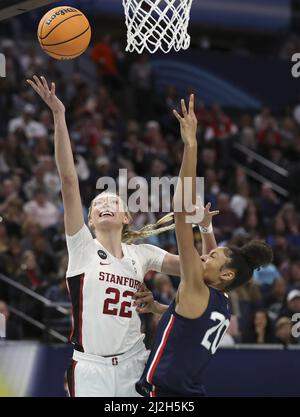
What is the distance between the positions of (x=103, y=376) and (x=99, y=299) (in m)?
0.48

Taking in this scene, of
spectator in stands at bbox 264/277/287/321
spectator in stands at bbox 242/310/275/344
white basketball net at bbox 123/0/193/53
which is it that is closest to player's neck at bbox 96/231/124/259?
white basketball net at bbox 123/0/193/53

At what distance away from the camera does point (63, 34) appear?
21.4ft

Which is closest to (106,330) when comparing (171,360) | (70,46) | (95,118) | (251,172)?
(171,360)

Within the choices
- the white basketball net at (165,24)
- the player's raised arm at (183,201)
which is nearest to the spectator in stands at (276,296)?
the white basketball net at (165,24)

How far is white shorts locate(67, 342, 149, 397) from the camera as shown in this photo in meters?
6.04

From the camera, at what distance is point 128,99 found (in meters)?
16.4

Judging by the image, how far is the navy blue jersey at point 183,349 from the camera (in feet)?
18.3

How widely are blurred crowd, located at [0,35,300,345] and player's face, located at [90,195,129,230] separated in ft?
10.9

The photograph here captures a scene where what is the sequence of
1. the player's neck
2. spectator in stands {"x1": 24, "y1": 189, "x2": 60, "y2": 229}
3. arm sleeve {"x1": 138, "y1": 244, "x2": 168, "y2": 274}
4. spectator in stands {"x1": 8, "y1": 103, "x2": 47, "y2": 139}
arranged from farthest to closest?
1. spectator in stands {"x1": 8, "y1": 103, "x2": 47, "y2": 139}
2. spectator in stands {"x1": 24, "y1": 189, "x2": 60, "y2": 229}
3. arm sleeve {"x1": 138, "y1": 244, "x2": 168, "y2": 274}
4. the player's neck

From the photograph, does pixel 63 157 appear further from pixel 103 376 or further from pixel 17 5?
pixel 103 376

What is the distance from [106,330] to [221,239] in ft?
21.9

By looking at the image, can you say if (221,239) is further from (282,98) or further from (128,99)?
(282,98)

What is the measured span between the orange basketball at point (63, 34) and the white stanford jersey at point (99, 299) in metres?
1.27

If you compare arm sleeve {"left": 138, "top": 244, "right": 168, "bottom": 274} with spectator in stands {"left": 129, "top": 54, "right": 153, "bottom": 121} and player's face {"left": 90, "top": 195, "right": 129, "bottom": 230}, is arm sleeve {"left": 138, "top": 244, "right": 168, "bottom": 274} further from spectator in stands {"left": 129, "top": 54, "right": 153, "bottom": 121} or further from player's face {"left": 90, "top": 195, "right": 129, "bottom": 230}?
spectator in stands {"left": 129, "top": 54, "right": 153, "bottom": 121}
